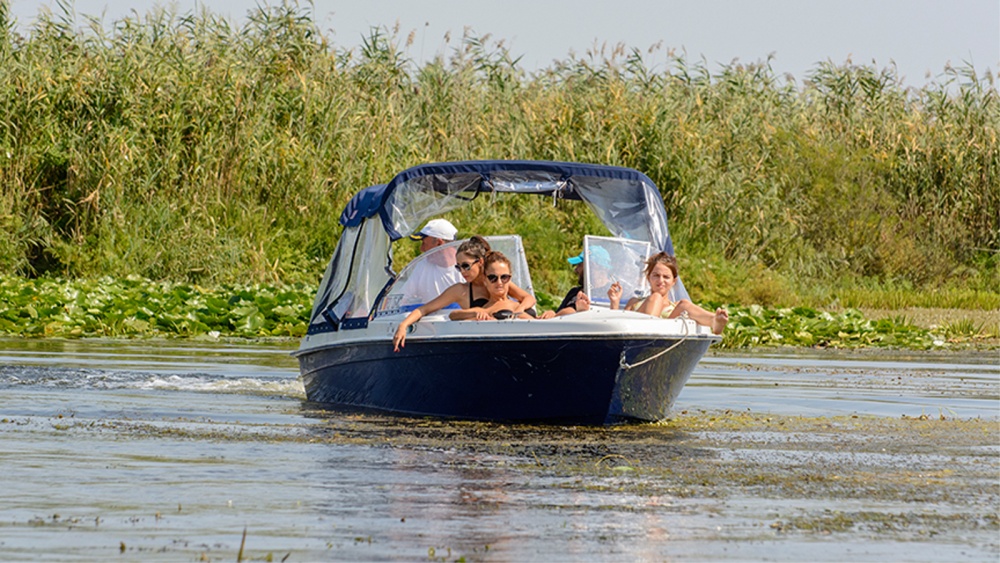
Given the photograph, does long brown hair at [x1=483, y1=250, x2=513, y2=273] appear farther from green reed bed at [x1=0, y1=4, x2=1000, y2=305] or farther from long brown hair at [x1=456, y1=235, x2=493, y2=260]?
green reed bed at [x1=0, y1=4, x2=1000, y2=305]

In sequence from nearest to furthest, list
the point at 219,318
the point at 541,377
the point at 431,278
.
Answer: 1. the point at 541,377
2. the point at 431,278
3. the point at 219,318

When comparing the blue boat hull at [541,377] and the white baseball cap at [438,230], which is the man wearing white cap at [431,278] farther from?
the blue boat hull at [541,377]

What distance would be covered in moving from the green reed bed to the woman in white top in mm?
11755

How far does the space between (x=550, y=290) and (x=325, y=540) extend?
56.7 ft

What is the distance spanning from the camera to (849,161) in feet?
87.4

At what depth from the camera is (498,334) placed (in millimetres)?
9711

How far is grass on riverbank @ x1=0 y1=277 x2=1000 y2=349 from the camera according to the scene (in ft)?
60.4

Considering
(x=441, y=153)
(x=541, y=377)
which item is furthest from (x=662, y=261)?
(x=441, y=153)

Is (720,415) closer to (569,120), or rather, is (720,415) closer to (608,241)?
(608,241)

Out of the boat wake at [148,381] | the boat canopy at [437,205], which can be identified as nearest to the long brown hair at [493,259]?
the boat canopy at [437,205]

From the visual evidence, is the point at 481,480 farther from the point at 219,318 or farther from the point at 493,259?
the point at 219,318

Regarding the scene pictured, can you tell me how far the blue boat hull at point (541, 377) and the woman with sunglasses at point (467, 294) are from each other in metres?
0.16

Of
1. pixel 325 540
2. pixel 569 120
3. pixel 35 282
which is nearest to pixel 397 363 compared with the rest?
pixel 325 540

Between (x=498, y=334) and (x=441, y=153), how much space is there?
15.3m
